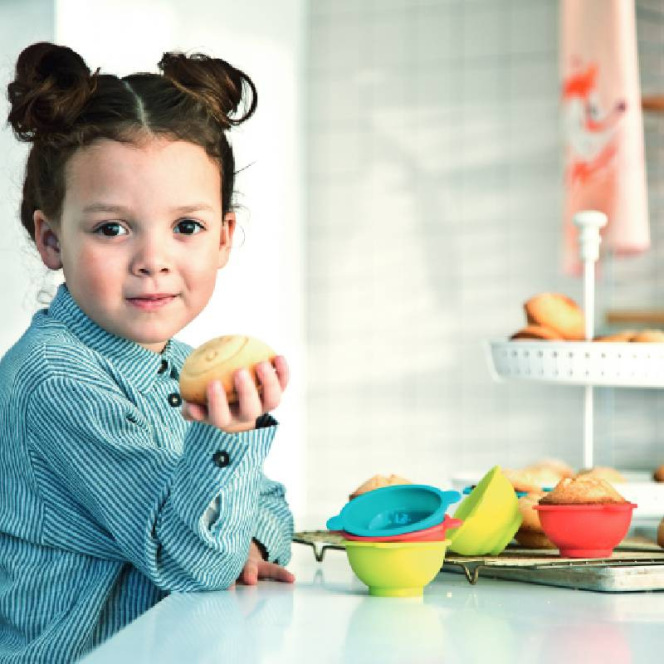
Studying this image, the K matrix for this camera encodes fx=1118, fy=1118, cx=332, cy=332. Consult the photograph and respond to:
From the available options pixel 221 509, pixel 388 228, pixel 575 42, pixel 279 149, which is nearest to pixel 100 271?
pixel 221 509

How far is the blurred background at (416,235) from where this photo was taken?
316 centimetres

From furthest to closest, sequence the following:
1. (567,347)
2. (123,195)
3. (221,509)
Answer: (567,347), (123,195), (221,509)

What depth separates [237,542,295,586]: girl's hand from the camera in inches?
35.7

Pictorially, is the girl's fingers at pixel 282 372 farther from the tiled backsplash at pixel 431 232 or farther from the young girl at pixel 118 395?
the tiled backsplash at pixel 431 232

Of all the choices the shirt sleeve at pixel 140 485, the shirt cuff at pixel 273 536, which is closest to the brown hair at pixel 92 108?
the shirt sleeve at pixel 140 485

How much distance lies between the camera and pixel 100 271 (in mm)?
940

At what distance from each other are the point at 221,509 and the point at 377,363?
104 inches

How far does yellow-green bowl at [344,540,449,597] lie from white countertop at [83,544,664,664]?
0.01 metres

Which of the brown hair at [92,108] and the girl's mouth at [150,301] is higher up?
the brown hair at [92,108]

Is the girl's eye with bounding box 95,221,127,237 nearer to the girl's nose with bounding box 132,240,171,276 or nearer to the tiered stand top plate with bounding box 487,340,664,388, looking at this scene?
the girl's nose with bounding box 132,240,171,276

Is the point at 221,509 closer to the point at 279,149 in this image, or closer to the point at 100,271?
the point at 100,271

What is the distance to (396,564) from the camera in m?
0.81

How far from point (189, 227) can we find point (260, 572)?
31 cm

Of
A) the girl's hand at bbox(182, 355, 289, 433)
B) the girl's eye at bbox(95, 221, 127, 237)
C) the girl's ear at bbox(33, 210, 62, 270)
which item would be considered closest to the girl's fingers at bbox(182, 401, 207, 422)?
the girl's hand at bbox(182, 355, 289, 433)
